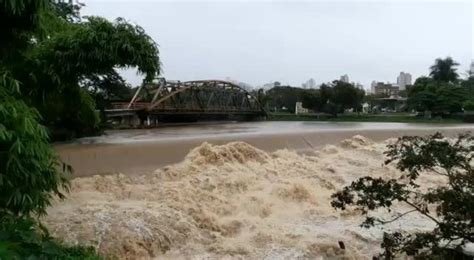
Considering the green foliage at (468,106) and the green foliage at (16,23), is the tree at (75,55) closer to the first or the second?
the green foliage at (16,23)

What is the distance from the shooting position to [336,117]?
43594 millimetres

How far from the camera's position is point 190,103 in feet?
Answer: 113

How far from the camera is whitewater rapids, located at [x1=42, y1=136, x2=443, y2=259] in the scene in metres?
7.21

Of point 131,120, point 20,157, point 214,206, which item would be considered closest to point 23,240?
point 20,157

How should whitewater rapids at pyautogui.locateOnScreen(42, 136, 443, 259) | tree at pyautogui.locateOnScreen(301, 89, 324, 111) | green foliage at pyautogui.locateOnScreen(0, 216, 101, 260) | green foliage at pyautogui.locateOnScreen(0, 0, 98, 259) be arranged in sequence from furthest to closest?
1. tree at pyautogui.locateOnScreen(301, 89, 324, 111)
2. whitewater rapids at pyautogui.locateOnScreen(42, 136, 443, 259)
3. green foliage at pyautogui.locateOnScreen(0, 0, 98, 259)
4. green foliage at pyautogui.locateOnScreen(0, 216, 101, 260)

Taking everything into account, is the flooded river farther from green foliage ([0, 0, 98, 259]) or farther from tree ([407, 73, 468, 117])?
tree ([407, 73, 468, 117])

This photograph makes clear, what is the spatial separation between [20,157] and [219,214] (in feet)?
15.7

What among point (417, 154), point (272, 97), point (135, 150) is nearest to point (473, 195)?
point (417, 154)

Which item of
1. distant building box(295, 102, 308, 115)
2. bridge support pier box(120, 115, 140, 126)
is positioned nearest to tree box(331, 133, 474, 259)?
bridge support pier box(120, 115, 140, 126)

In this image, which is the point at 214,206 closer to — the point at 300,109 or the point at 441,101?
the point at 441,101

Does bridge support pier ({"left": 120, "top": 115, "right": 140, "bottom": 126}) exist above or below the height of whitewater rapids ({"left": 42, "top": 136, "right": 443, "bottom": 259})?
above

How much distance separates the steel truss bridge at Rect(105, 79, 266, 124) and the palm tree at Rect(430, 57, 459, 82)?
28519 mm

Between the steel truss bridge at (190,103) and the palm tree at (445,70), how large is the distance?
28519mm

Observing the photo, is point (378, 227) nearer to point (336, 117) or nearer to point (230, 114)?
point (230, 114)
